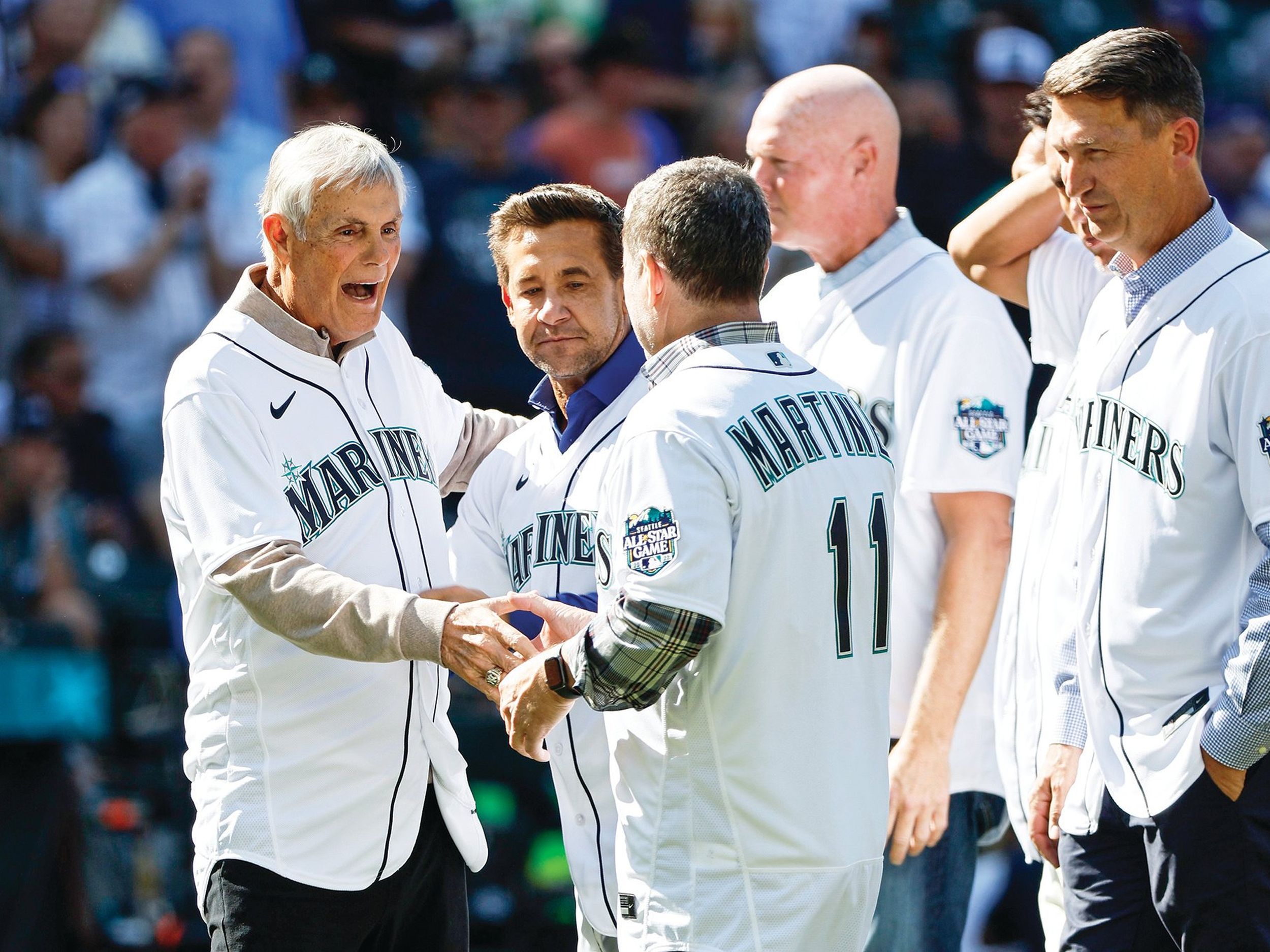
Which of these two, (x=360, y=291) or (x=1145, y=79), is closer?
(x=1145, y=79)

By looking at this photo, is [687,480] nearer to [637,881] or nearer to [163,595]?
[637,881]

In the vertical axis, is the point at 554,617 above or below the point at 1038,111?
below

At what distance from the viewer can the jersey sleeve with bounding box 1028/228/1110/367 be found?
11.1ft

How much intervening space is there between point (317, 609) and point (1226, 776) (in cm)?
158

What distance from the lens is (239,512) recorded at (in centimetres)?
272

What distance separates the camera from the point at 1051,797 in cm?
301

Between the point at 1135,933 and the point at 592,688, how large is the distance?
117 centimetres

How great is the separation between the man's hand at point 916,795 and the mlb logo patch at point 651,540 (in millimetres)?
1225

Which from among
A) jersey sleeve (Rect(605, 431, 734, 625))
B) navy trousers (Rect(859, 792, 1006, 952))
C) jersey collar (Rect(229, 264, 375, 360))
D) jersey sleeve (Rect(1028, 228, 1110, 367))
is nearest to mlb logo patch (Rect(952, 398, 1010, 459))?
jersey sleeve (Rect(1028, 228, 1110, 367))

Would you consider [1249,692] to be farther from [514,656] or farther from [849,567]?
[514,656]

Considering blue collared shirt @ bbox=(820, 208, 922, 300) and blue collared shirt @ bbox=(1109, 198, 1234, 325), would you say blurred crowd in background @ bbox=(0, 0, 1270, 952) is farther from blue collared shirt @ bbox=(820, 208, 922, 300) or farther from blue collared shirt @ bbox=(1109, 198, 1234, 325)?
blue collared shirt @ bbox=(1109, 198, 1234, 325)

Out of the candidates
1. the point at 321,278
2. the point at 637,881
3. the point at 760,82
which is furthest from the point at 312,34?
the point at 637,881

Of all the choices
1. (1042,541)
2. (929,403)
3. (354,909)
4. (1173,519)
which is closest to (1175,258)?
(1173,519)

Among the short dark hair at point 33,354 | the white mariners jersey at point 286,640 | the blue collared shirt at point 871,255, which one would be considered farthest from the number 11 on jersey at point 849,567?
the short dark hair at point 33,354
